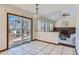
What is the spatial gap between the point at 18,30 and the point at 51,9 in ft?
2.11

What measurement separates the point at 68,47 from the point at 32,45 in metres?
0.59

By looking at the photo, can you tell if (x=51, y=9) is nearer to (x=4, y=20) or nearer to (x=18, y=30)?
(x=18, y=30)

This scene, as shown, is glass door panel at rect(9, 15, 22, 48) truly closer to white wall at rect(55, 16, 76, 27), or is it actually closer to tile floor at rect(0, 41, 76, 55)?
tile floor at rect(0, 41, 76, 55)

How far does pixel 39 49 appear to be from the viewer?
184 centimetres

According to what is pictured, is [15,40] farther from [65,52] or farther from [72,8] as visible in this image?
[72,8]

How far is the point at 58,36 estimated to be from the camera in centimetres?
186

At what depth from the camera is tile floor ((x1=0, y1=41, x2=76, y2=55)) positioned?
180 centimetres

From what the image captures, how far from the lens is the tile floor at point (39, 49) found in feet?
5.90

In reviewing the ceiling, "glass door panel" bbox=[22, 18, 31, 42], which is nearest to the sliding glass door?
"glass door panel" bbox=[22, 18, 31, 42]

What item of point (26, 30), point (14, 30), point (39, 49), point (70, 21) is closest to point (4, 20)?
point (14, 30)

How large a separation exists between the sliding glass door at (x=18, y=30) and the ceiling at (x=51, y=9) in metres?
0.19

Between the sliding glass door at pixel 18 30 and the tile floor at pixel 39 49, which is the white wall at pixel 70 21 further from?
the sliding glass door at pixel 18 30
